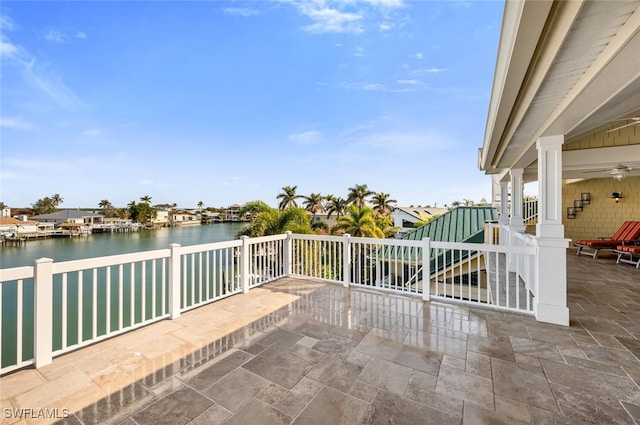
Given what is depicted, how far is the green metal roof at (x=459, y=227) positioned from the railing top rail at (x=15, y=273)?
9411 millimetres

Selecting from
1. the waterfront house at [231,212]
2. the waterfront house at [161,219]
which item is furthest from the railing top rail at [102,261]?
the waterfront house at [231,212]

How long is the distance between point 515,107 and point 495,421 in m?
3.05

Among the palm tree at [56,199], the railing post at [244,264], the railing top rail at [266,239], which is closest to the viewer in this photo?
the railing post at [244,264]

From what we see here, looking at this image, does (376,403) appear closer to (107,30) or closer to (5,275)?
(5,275)

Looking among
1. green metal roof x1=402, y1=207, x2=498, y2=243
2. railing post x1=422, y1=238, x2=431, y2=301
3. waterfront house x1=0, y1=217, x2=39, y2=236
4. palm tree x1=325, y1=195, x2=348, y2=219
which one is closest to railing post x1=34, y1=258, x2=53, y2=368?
railing post x1=422, y1=238, x2=431, y2=301

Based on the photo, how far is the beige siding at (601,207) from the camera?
27.3 feet

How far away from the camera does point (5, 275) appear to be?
2.20 m

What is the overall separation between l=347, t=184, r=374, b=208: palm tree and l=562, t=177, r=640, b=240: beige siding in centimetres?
Result: 2060

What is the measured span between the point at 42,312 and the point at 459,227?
11.1 meters

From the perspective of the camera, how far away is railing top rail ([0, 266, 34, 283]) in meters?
2.18

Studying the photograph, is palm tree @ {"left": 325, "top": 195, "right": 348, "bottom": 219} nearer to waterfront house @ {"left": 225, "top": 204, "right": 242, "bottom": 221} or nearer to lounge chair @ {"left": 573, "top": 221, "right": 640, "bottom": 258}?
lounge chair @ {"left": 573, "top": 221, "right": 640, "bottom": 258}

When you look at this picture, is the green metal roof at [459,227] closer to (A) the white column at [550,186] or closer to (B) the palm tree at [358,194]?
(A) the white column at [550,186]

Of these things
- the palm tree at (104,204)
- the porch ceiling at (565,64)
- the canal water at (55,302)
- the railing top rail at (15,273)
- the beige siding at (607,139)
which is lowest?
the canal water at (55,302)

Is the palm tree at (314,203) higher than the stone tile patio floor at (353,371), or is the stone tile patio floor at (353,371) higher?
the palm tree at (314,203)
